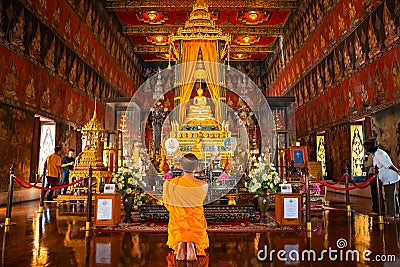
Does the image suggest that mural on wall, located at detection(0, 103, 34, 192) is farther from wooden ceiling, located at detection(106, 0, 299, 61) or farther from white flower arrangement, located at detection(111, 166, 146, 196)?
wooden ceiling, located at detection(106, 0, 299, 61)

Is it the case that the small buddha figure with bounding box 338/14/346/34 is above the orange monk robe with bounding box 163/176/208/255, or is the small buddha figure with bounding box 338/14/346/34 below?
above

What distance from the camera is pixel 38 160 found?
10.7 meters

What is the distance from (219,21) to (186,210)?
57.6ft

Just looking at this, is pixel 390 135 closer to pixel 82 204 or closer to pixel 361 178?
pixel 361 178

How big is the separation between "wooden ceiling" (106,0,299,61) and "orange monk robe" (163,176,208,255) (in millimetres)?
14529

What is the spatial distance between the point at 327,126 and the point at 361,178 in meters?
2.73

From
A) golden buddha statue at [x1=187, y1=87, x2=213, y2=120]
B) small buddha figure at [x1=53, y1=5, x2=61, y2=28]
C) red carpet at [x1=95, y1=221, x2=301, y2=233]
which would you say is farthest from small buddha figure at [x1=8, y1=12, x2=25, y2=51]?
red carpet at [x1=95, y1=221, x2=301, y2=233]

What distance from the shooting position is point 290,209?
540cm

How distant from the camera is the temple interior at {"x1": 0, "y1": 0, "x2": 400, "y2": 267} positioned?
4.60 metres

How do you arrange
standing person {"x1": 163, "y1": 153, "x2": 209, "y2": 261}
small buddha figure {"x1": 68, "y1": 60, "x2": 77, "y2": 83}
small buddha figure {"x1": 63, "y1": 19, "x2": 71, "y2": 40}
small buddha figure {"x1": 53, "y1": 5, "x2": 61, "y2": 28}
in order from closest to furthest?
standing person {"x1": 163, "y1": 153, "x2": 209, "y2": 261} < small buddha figure {"x1": 53, "y1": 5, "x2": 61, "y2": 28} < small buddha figure {"x1": 63, "y1": 19, "x2": 71, "y2": 40} < small buddha figure {"x1": 68, "y1": 60, "x2": 77, "y2": 83}

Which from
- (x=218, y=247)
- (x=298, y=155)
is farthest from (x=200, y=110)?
(x=218, y=247)

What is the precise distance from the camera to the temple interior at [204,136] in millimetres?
4598

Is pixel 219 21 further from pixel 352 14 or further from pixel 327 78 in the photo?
pixel 352 14

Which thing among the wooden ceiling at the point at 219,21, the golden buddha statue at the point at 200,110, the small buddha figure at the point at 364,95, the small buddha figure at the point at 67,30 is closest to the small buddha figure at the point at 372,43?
the small buddha figure at the point at 364,95
